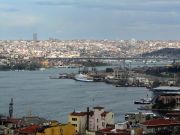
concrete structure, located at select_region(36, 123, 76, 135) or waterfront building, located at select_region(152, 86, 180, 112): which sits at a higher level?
concrete structure, located at select_region(36, 123, 76, 135)

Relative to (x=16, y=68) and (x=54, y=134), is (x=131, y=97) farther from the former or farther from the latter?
(x=16, y=68)

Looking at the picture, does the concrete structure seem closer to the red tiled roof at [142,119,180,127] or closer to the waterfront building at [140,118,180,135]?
the waterfront building at [140,118,180,135]

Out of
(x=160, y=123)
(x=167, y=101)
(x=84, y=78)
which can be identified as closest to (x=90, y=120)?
(x=160, y=123)

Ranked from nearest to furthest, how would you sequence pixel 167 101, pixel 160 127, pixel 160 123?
1. pixel 160 127
2. pixel 160 123
3. pixel 167 101

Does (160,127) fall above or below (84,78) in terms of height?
below

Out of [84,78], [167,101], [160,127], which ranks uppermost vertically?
[84,78]

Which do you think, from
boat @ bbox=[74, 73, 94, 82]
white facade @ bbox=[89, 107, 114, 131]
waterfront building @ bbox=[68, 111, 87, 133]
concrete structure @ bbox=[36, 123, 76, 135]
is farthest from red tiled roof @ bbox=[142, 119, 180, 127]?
boat @ bbox=[74, 73, 94, 82]

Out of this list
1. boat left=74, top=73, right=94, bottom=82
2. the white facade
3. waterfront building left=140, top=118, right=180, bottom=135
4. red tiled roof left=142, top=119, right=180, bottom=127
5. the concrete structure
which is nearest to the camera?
the concrete structure

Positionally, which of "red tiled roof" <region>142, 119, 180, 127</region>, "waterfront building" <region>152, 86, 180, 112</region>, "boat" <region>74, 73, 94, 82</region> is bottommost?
"waterfront building" <region>152, 86, 180, 112</region>

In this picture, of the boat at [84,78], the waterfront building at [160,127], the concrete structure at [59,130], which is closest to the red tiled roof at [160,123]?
the waterfront building at [160,127]

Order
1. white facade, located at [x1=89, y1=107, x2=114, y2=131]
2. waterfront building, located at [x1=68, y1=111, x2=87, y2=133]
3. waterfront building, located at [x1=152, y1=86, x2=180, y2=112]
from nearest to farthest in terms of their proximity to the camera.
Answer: waterfront building, located at [x1=68, y1=111, x2=87, y2=133] < white facade, located at [x1=89, y1=107, x2=114, y2=131] < waterfront building, located at [x1=152, y1=86, x2=180, y2=112]

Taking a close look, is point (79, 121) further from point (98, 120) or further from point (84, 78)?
point (84, 78)

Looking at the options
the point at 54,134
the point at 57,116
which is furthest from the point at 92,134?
the point at 57,116
